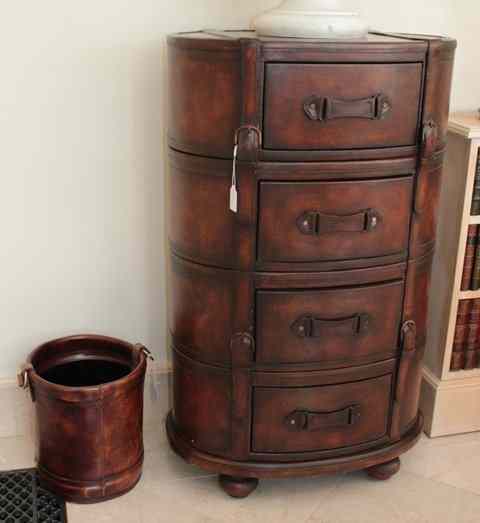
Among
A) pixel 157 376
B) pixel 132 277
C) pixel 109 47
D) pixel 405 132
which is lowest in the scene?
pixel 157 376

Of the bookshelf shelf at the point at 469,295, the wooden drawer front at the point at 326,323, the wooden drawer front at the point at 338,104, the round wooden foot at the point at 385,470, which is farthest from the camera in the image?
the bookshelf shelf at the point at 469,295

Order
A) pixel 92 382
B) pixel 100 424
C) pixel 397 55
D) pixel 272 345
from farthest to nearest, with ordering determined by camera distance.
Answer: pixel 92 382 → pixel 100 424 → pixel 272 345 → pixel 397 55

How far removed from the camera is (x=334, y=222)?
4.95 feet

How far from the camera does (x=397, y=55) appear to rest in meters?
1.43

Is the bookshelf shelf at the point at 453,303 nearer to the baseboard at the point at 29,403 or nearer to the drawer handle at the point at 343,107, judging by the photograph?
the drawer handle at the point at 343,107

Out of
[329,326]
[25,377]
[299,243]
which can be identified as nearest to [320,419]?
[329,326]

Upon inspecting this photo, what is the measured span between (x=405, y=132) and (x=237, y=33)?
0.44 metres

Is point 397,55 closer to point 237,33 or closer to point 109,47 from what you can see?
point 237,33

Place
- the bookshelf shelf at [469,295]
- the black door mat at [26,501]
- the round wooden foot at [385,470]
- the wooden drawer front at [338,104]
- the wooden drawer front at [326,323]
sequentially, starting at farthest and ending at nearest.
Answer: the bookshelf shelf at [469,295]
the round wooden foot at [385,470]
the black door mat at [26,501]
the wooden drawer front at [326,323]
the wooden drawer front at [338,104]

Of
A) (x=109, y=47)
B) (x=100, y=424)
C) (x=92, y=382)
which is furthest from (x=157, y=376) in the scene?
(x=109, y=47)

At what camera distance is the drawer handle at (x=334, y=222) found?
1.50m

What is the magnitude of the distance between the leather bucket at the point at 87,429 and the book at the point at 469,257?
85 centimetres

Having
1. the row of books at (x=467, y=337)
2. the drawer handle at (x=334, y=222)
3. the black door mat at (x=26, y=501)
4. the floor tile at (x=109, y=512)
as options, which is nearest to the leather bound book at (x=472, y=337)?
the row of books at (x=467, y=337)

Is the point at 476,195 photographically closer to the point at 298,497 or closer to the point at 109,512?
the point at 298,497
